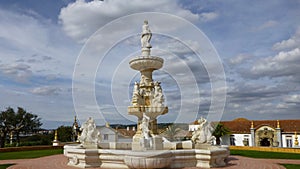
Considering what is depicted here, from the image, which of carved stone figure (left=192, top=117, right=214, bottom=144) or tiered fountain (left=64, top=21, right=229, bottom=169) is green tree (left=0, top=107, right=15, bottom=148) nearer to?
tiered fountain (left=64, top=21, right=229, bottom=169)

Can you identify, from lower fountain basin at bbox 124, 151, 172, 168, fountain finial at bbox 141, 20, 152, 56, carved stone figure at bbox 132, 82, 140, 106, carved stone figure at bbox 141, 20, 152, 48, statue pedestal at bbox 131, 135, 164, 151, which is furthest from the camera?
carved stone figure at bbox 141, 20, 152, 48

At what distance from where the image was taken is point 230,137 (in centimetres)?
3759

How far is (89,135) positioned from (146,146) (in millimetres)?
2854

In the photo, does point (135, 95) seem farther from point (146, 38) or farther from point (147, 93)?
point (146, 38)

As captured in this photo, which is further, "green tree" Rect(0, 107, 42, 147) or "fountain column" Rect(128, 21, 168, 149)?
"green tree" Rect(0, 107, 42, 147)

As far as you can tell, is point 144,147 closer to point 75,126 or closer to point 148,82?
point 148,82

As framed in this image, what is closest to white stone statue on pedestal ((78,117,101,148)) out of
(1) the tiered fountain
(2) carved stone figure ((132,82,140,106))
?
(1) the tiered fountain

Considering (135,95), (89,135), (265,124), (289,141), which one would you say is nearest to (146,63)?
(135,95)

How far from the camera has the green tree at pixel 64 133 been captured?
107 ft

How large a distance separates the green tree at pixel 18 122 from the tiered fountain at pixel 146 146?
19.0 meters

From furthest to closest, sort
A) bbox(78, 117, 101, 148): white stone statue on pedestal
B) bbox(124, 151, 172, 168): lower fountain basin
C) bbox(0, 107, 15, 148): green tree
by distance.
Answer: bbox(0, 107, 15, 148): green tree, bbox(78, 117, 101, 148): white stone statue on pedestal, bbox(124, 151, 172, 168): lower fountain basin

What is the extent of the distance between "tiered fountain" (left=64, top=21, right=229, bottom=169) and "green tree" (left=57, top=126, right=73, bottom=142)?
2203 centimetres

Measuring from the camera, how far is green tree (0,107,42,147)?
29.2 metres

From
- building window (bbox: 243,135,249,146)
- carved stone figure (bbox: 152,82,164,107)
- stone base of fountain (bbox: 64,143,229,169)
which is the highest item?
carved stone figure (bbox: 152,82,164,107)
